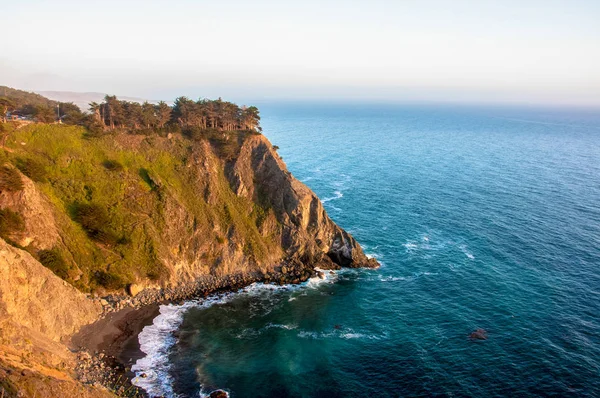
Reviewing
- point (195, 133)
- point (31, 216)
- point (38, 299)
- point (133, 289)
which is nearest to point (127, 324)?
point (133, 289)

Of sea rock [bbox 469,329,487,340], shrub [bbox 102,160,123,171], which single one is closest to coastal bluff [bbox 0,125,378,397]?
shrub [bbox 102,160,123,171]

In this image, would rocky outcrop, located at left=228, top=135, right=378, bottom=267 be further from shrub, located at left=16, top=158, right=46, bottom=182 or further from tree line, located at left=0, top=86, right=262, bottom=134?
shrub, located at left=16, top=158, right=46, bottom=182

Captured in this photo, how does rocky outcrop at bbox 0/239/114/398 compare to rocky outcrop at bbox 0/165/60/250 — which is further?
rocky outcrop at bbox 0/165/60/250

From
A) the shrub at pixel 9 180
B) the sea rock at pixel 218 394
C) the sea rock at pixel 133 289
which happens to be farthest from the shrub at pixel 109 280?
the sea rock at pixel 218 394

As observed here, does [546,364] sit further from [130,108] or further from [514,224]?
[130,108]

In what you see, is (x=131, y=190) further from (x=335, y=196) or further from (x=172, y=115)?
(x=335, y=196)

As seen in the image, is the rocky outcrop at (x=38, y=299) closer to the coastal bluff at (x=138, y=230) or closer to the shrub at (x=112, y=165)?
the coastal bluff at (x=138, y=230)

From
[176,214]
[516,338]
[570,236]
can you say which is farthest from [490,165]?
[176,214]
